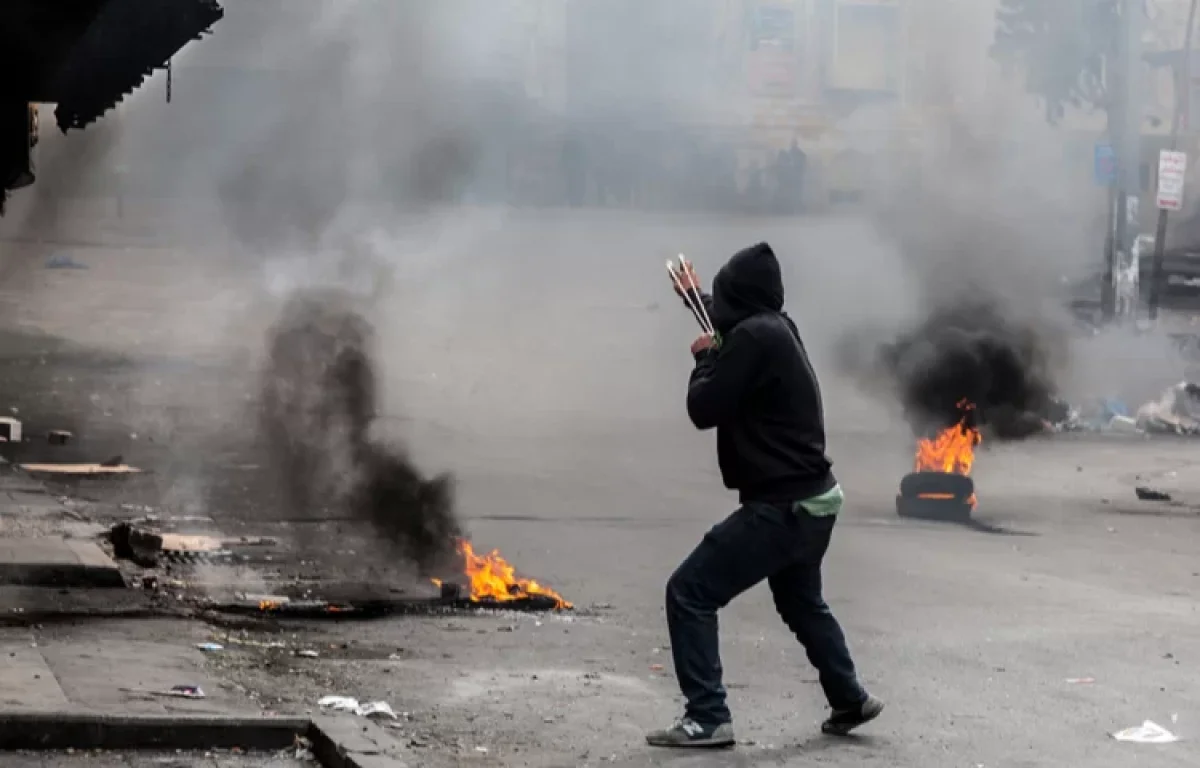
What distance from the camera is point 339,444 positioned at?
14336mm

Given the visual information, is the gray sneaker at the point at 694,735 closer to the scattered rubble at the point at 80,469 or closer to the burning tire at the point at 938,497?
the burning tire at the point at 938,497

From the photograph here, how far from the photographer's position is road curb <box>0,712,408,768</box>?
5.45 m

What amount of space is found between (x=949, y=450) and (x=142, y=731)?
391 inches

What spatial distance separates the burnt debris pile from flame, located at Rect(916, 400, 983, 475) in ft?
0.71

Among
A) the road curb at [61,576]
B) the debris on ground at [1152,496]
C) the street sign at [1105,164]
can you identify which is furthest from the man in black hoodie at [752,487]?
the street sign at [1105,164]

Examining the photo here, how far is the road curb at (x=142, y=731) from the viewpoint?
547 centimetres

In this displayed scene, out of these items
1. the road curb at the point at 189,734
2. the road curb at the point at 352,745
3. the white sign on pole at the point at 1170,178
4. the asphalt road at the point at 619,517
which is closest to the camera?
the road curb at the point at 352,745

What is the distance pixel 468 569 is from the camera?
31.4 ft

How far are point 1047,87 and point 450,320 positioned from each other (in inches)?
296

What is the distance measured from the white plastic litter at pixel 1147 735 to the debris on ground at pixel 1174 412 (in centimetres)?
1551

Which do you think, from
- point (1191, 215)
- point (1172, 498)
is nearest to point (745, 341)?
point (1172, 498)

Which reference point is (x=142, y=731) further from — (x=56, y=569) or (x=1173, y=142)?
(x=1173, y=142)

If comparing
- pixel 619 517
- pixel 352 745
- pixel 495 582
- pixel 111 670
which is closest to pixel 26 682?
pixel 111 670

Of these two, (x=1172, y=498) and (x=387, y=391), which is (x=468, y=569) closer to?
(x=1172, y=498)
